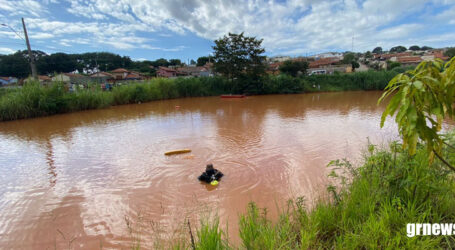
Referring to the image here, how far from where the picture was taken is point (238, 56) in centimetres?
1992

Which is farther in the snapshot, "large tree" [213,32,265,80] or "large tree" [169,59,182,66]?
"large tree" [169,59,182,66]

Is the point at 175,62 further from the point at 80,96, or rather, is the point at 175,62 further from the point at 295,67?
the point at 80,96

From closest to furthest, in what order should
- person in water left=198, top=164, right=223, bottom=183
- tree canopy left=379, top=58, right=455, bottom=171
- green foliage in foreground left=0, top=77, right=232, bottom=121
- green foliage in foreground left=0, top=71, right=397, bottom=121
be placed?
tree canopy left=379, top=58, right=455, bottom=171 → person in water left=198, top=164, right=223, bottom=183 → green foliage in foreground left=0, top=77, right=232, bottom=121 → green foliage in foreground left=0, top=71, right=397, bottom=121

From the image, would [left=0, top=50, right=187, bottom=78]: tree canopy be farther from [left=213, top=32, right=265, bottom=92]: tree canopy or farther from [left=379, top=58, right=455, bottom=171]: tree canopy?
[left=379, top=58, right=455, bottom=171]: tree canopy

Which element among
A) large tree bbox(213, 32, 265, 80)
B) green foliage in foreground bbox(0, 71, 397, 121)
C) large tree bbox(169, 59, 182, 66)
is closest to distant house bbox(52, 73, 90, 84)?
green foliage in foreground bbox(0, 71, 397, 121)

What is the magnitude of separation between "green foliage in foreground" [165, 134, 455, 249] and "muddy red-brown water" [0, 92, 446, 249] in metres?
1.02

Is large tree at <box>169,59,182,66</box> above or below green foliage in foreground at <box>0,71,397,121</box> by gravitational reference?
above

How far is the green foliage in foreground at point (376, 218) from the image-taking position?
67.2 inches

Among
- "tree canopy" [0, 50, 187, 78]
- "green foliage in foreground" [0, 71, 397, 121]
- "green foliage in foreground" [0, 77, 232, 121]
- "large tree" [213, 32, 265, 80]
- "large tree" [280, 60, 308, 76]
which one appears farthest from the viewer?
"tree canopy" [0, 50, 187, 78]
